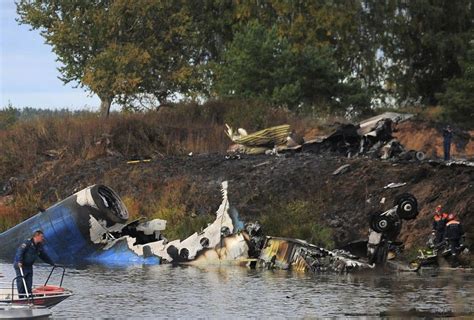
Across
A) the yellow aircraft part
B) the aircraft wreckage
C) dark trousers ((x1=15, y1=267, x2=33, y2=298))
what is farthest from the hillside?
dark trousers ((x1=15, y1=267, x2=33, y2=298))

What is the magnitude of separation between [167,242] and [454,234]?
907cm

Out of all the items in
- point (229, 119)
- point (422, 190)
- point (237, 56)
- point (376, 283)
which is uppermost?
point (237, 56)

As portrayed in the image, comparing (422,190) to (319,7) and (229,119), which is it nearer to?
(229,119)

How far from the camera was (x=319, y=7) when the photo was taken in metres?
67.4

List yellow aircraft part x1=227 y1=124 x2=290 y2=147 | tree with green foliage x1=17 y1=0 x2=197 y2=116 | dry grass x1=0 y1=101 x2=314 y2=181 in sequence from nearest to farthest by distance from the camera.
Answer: yellow aircraft part x1=227 y1=124 x2=290 y2=147
dry grass x1=0 y1=101 x2=314 y2=181
tree with green foliage x1=17 y1=0 x2=197 y2=116

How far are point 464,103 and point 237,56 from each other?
493 inches

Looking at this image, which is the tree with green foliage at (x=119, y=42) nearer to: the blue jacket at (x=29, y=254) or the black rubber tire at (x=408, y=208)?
the black rubber tire at (x=408, y=208)

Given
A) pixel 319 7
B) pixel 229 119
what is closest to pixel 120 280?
pixel 229 119

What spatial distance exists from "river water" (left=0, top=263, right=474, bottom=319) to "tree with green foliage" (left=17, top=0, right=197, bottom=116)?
106ft

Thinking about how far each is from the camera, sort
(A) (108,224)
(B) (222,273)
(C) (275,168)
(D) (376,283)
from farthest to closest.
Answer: (C) (275,168), (A) (108,224), (B) (222,273), (D) (376,283)

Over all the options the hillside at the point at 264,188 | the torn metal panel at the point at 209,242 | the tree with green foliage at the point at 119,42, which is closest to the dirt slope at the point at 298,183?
the hillside at the point at 264,188

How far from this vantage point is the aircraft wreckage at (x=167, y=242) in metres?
32.0

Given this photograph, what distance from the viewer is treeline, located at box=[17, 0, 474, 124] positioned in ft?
199

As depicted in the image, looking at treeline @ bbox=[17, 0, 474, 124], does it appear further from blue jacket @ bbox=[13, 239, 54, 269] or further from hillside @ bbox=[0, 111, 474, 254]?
blue jacket @ bbox=[13, 239, 54, 269]
